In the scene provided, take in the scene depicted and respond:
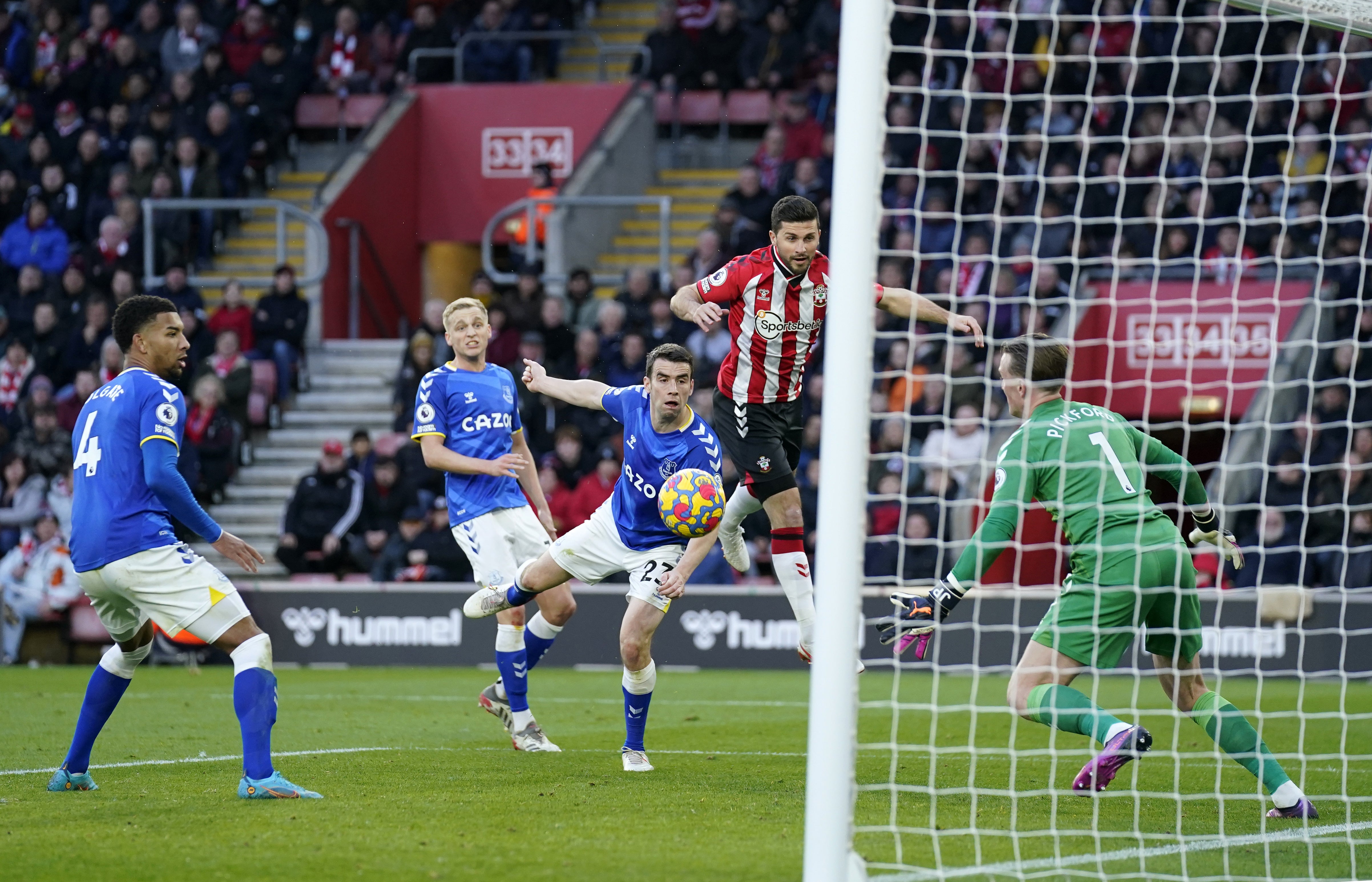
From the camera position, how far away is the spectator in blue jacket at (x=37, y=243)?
1933 cm

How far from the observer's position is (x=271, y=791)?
637cm

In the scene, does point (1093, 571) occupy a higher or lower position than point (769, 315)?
lower

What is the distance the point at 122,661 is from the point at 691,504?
264cm

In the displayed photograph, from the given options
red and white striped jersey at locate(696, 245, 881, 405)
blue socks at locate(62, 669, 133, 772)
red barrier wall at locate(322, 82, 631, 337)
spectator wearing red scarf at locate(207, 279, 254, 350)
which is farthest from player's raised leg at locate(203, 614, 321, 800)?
red barrier wall at locate(322, 82, 631, 337)

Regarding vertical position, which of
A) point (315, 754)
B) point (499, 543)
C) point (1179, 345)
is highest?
point (1179, 345)

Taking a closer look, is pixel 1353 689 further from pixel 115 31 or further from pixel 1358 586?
pixel 115 31

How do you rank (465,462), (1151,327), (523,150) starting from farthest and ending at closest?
(523,150) < (1151,327) < (465,462)

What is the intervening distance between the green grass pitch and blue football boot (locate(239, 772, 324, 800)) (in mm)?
74

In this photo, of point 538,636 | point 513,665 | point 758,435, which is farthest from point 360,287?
point 758,435

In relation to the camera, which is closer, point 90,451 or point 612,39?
point 90,451

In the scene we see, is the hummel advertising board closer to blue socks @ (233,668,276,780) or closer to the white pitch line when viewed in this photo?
the white pitch line

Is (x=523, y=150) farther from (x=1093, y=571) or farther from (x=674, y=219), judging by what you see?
(x=1093, y=571)

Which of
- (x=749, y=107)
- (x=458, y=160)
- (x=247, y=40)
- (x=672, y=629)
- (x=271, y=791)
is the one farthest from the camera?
(x=247, y=40)

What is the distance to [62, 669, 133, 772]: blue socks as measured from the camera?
668cm
